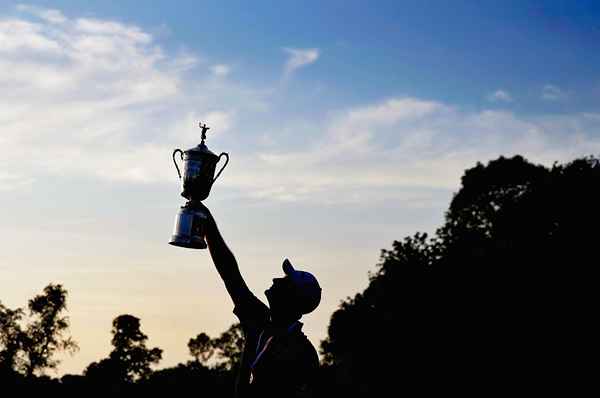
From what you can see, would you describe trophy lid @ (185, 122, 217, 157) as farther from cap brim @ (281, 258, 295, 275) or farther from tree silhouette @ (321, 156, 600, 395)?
A: tree silhouette @ (321, 156, 600, 395)

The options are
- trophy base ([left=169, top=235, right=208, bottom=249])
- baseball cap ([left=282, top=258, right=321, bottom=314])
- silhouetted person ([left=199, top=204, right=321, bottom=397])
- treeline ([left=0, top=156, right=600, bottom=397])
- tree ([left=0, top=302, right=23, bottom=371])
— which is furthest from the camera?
tree ([left=0, top=302, right=23, bottom=371])

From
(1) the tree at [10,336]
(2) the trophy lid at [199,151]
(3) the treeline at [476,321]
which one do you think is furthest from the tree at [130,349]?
(2) the trophy lid at [199,151]

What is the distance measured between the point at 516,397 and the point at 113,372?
71086 mm

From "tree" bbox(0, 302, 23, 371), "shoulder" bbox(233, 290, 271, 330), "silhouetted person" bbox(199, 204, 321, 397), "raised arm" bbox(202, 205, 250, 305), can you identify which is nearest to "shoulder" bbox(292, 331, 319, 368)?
"silhouetted person" bbox(199, 204, 321, 397)

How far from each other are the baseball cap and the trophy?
0.82 meters

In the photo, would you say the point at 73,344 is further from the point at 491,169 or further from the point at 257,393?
the point at 257,393

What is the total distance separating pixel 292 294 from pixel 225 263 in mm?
681

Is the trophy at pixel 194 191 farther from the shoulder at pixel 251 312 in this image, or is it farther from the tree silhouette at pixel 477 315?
the tree silhouette at pixel 477 315

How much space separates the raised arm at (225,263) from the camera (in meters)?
5.47

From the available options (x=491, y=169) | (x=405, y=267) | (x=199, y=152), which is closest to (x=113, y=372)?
(x=491, y=169)

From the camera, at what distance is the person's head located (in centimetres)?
511

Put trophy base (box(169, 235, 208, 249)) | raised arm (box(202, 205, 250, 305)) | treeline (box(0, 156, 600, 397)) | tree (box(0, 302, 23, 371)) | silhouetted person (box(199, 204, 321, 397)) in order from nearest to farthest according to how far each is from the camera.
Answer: silhouetted person (box(199, 204, 321, 397))
raised arm (box(202, 205, 250, 305))
trophy base (box(169, 235, 208, 249))
treeline (box(0, 156, 600, 397))
tree (box(0, 302, 23, 371))

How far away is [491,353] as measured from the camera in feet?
130

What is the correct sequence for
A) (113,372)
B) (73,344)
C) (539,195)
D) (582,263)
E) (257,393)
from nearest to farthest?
(257,393), (582,263), (539,195), (73,344), (113,372)
